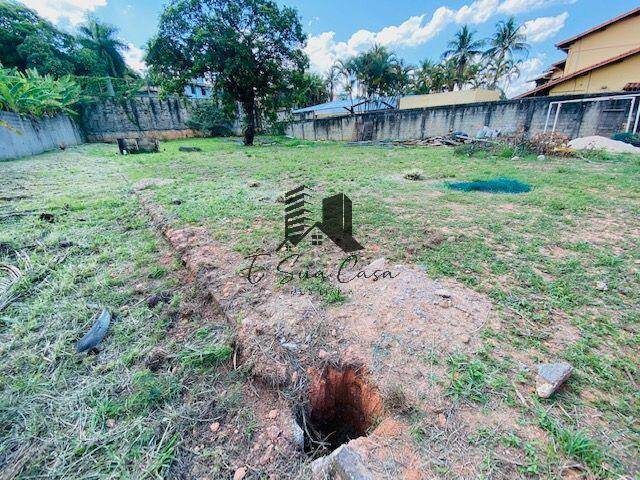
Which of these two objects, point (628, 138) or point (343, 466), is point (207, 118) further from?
point (343, 466)

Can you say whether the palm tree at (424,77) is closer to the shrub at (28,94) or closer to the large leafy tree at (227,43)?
the large leafy tree at (227,43)

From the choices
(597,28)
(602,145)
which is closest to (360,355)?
(602,145)

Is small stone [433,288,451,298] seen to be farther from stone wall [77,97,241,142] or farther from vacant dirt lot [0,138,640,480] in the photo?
stone wall [77,97,241,142]

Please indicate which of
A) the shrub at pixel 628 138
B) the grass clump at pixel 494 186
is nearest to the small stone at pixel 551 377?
the grass clump at pixel 494 186

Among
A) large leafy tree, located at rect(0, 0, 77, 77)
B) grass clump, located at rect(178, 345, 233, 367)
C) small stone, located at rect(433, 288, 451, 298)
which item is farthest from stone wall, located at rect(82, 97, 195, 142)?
small stone, located at rect(433, 288, 451, 298)

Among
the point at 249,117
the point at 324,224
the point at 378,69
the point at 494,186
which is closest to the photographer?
the point at 324,224

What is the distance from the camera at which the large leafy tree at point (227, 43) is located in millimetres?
10688

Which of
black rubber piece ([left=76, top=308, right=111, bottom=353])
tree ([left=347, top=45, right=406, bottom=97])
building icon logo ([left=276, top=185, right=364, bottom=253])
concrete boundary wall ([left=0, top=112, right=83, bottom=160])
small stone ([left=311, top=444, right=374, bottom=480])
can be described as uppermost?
tree ([left=347, top=45, right=406, bottom=97])

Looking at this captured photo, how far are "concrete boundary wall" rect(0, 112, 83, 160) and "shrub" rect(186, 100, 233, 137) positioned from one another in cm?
692

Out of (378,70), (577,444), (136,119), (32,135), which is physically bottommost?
(577,444)

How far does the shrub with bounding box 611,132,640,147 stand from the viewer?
8.13 m

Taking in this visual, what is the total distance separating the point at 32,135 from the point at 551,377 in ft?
47.1

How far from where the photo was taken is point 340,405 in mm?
1516

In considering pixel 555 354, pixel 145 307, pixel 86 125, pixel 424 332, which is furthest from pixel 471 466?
pixel 86 125
